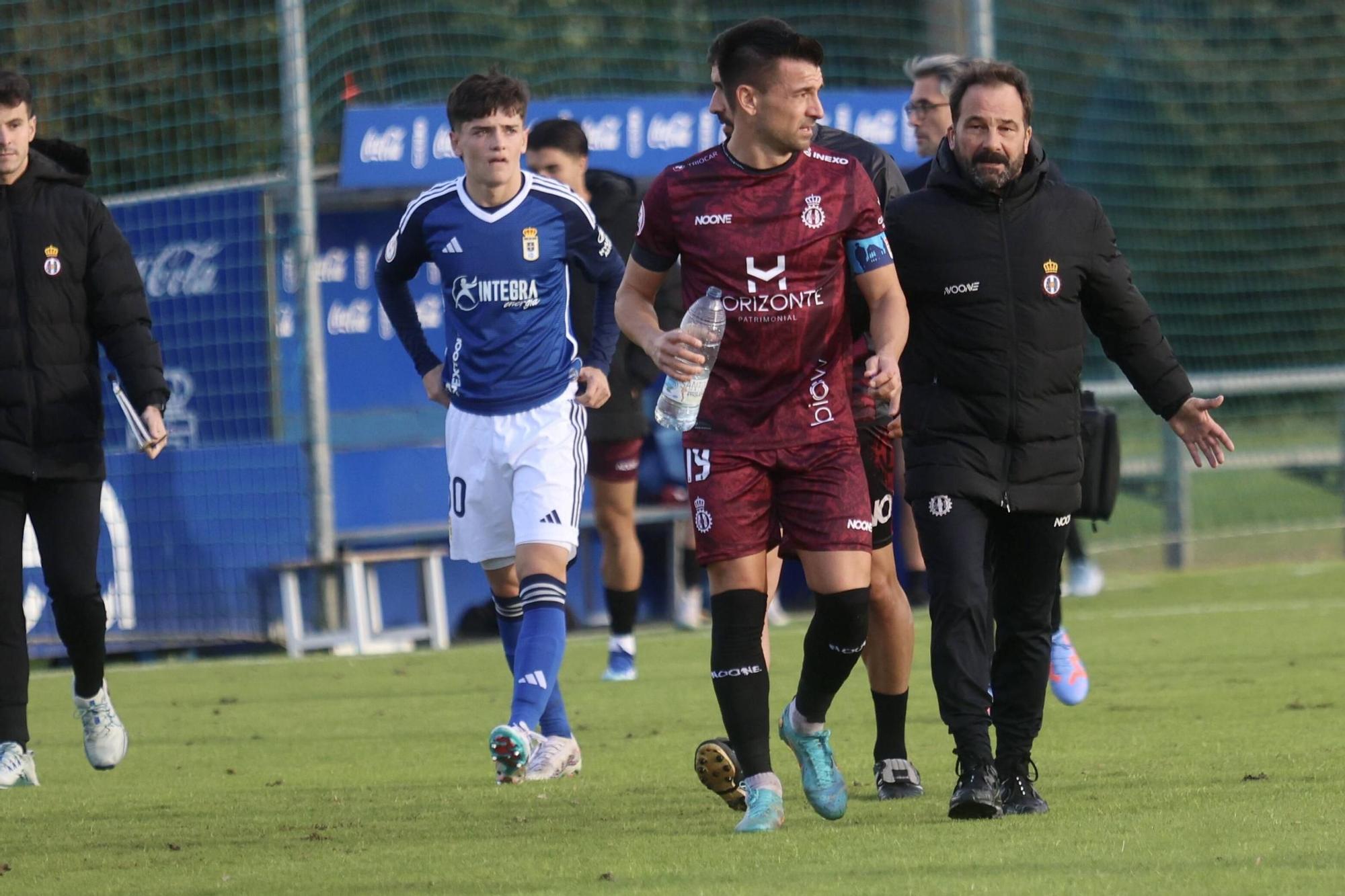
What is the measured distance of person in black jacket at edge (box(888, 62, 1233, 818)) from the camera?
17.8ft

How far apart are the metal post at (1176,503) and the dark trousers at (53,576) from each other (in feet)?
34.2

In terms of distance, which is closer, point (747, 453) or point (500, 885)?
point (500, 885)

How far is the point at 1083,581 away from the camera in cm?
1332

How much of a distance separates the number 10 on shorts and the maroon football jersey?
24 mm

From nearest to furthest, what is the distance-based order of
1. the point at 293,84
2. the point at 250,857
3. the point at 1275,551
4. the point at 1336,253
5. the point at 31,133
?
the point at 250,857 → the point at 31,133 → the point at 293,84 → the point at 1275,551 → the point at 1336,253

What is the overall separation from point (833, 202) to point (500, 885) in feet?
6.03

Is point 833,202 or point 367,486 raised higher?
point 833,202

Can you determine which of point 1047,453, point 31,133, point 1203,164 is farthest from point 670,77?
point 1047,453

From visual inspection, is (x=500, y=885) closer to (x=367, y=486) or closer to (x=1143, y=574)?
(x=367, y=486)

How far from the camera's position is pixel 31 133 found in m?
6.91

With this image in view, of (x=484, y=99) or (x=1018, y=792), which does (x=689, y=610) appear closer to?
(x=484, y=99)

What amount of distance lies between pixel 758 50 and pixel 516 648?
2260 mm

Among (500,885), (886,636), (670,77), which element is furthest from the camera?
(670,77)

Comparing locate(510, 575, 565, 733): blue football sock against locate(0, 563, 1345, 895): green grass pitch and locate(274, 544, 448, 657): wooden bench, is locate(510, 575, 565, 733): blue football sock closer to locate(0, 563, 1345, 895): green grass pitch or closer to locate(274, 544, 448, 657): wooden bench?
locate(0, 563, 1345, 895): green grass pitch
